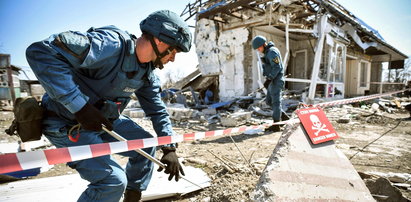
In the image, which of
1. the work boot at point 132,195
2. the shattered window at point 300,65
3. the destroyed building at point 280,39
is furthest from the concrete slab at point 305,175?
the shattered window at point 300,65

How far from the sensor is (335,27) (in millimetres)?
8164

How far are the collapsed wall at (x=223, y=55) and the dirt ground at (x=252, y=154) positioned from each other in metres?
4.14

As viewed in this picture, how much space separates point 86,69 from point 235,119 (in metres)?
4.61

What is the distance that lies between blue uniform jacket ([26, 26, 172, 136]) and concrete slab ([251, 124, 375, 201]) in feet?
3.10

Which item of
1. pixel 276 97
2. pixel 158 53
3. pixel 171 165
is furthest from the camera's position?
pixel 276 97

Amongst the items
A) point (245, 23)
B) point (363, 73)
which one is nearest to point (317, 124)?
point (245, 23)

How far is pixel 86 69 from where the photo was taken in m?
1.45

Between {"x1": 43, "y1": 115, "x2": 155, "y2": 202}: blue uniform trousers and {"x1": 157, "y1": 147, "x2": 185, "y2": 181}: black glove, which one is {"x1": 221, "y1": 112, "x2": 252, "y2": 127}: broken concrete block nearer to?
{"x1": 157, "y1": 147, "x2": 185, "y2": 181}: black glove

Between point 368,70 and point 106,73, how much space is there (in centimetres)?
1872

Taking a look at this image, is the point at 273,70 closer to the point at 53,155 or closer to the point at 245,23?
the point at 53,155

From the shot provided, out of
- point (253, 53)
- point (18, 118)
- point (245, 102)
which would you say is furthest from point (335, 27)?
point (18, 118)

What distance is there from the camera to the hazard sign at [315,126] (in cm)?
190

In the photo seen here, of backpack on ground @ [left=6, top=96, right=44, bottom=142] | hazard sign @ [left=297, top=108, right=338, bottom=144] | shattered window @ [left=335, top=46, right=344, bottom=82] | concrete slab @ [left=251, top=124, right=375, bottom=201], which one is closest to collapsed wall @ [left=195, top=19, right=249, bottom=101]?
shattered window @ [left=335, top=46, right=344, bottom=82]

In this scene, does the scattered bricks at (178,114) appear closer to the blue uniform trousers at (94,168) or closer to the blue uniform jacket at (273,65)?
the blue uniform jacket at (273,65)
